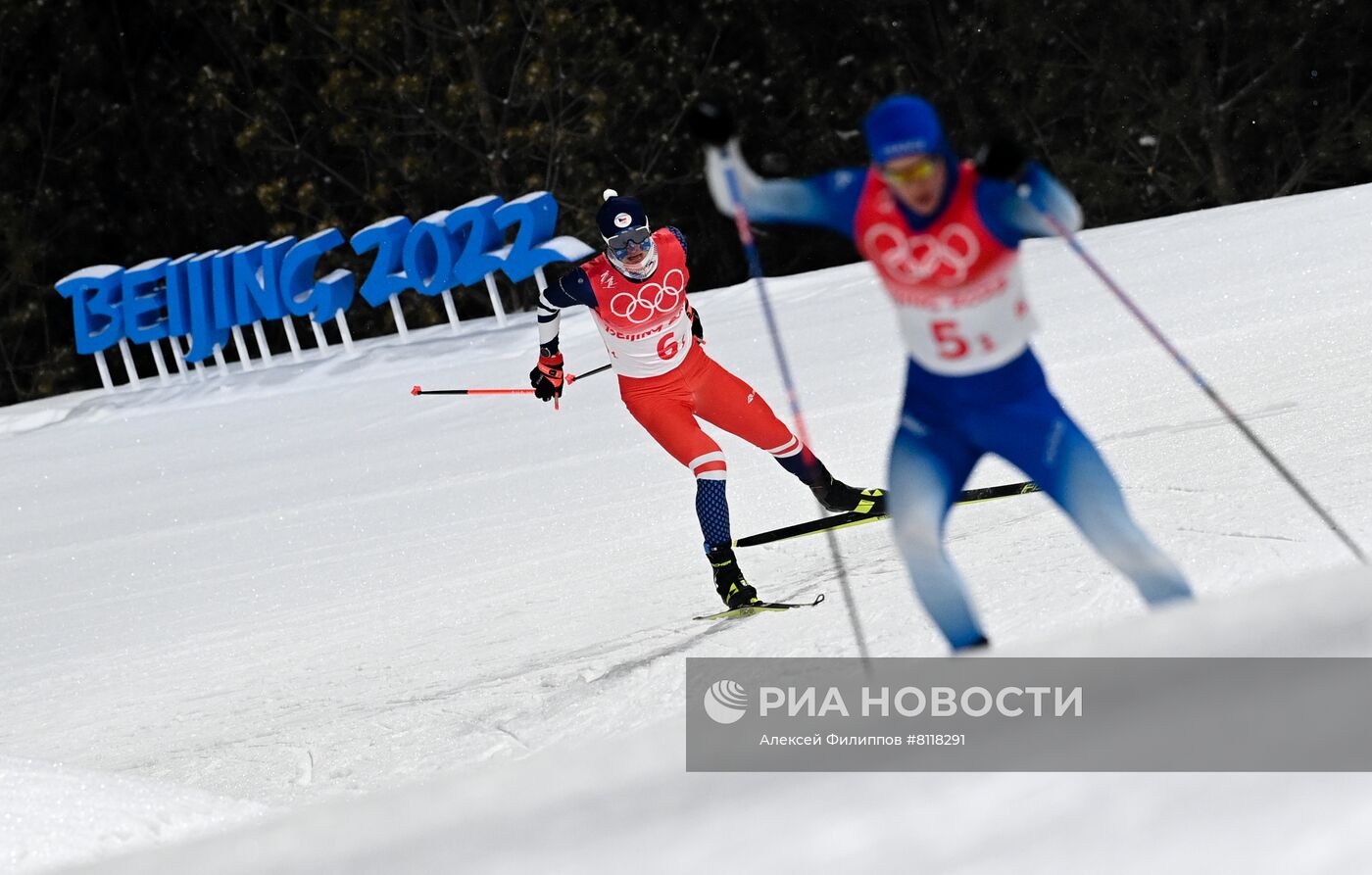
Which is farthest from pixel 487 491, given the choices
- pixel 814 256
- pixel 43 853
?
pixel 814 256

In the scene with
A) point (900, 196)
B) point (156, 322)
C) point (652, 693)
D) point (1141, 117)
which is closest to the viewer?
point (900, 196)

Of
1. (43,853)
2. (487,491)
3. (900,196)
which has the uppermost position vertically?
(900,196)

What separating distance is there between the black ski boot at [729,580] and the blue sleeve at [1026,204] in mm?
2939

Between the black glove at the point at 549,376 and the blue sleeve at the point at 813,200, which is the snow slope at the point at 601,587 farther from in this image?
the blue sleeve at the point at 813,200

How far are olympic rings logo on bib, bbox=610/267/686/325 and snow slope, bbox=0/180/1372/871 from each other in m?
1.14

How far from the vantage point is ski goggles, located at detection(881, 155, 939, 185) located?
9.46 feet

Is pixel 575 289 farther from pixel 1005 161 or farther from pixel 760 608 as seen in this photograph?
pixel 1005 161

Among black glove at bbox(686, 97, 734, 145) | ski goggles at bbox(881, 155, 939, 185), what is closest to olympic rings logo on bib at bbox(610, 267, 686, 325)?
black glove at bbox(686, 97, 734, 145)

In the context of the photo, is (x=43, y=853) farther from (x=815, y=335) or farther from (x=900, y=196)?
(x=815, y=335)

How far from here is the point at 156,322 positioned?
1688 centimetres

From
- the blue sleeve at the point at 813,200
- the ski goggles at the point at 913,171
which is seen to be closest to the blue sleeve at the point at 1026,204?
the ski goggles at the point at 913,171

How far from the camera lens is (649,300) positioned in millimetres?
5973

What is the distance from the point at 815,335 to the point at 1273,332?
429cm

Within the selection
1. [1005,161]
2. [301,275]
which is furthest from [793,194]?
[301,275]
